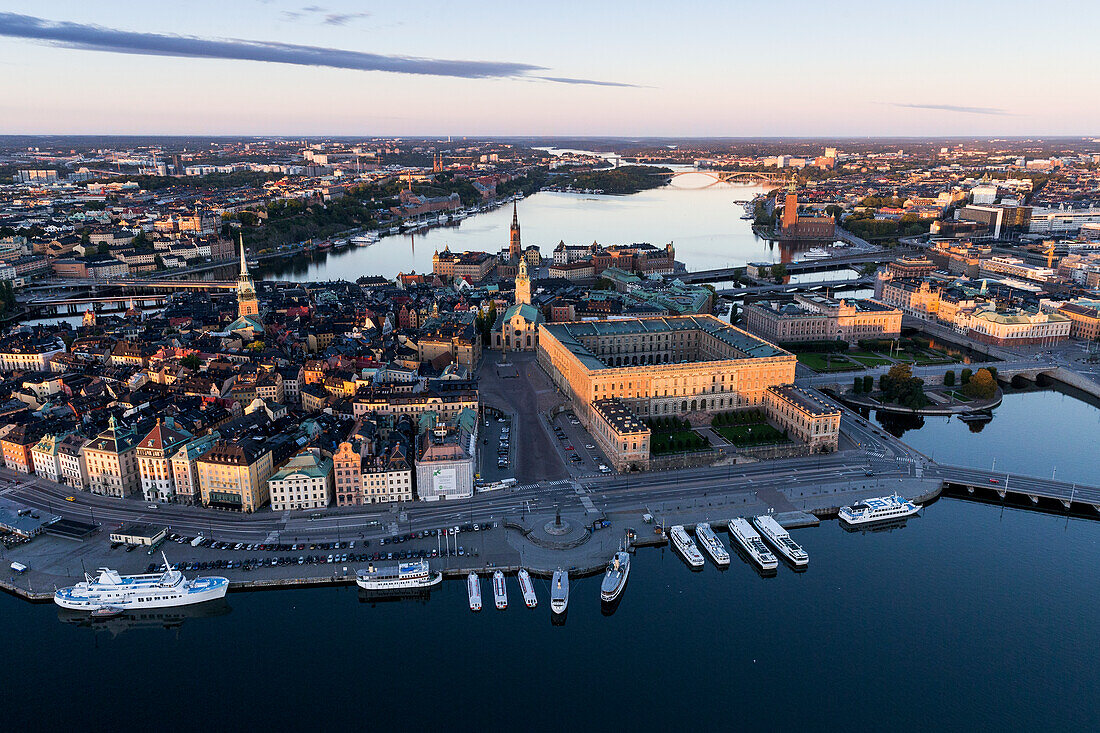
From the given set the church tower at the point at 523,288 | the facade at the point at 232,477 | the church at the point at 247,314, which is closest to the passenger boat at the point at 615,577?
the facade at the point at 232,477

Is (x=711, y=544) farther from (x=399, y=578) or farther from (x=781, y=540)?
(x=399, y=578)

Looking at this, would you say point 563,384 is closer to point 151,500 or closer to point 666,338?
point 666,338

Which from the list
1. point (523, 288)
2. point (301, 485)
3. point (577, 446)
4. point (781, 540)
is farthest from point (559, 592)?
point (523, 288)

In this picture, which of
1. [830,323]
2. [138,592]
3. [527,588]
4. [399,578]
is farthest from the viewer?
[830,323]

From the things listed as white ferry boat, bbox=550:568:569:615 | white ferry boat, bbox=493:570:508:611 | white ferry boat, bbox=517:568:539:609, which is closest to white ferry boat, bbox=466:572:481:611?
white ferry boat, bbox=493:570:508:611

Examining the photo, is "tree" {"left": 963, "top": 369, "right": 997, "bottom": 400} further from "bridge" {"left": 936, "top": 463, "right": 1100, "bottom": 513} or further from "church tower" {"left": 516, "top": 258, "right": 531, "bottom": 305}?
"church tower" {"left": 516, "top": 258, "right": 531, "bottom": 305}

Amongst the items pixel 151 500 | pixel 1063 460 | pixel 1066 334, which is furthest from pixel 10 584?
pixel 1066 334
